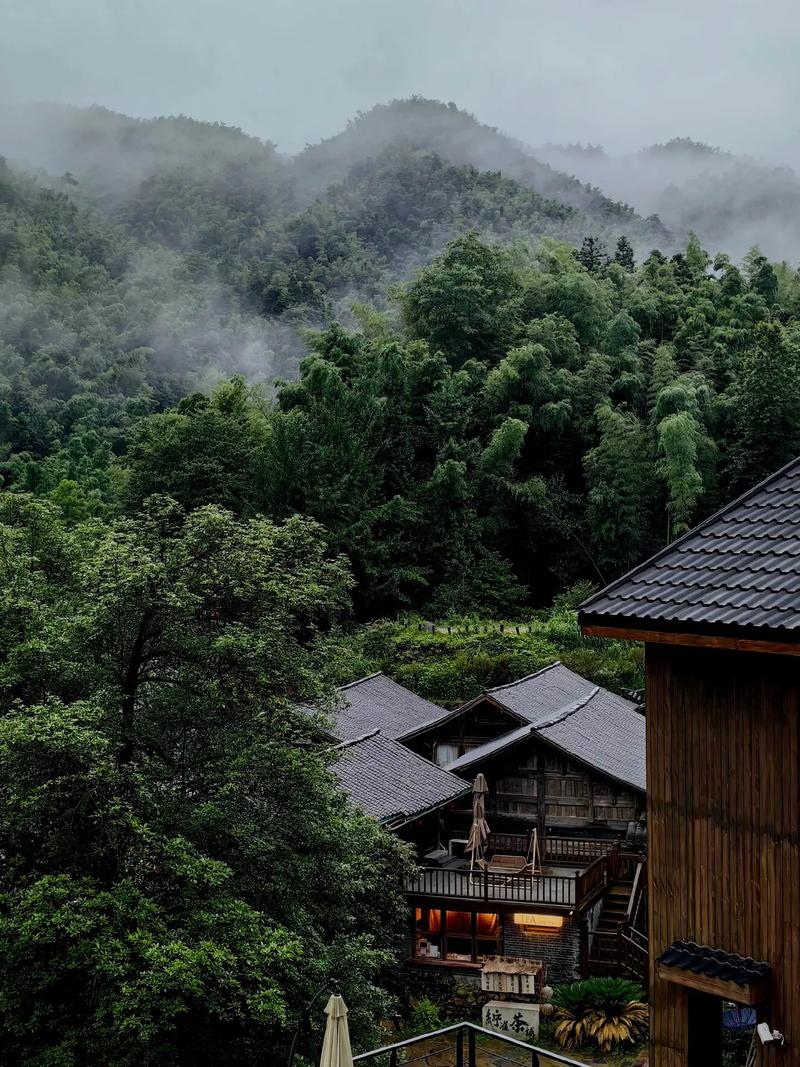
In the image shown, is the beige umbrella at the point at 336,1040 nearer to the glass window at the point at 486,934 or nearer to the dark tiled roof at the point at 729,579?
the dark tiled roof at the point at 729,579

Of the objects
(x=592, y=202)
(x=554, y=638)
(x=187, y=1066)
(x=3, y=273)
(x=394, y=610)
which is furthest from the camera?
(x=592, y=202)

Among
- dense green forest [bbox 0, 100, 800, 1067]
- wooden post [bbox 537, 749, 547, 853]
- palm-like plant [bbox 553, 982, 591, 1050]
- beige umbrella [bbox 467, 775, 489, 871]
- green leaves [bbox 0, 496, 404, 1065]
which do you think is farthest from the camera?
wooden post [bbox 537, 749, 547, 853]

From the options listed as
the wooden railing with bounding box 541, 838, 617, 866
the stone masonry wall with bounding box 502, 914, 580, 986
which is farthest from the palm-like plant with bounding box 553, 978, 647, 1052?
the wooden railing with bounding box 541, 838, 617, 866

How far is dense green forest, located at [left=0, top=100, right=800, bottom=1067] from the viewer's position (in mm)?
11031

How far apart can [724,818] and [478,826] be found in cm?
1309

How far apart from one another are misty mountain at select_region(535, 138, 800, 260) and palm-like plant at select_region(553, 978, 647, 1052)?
230ft

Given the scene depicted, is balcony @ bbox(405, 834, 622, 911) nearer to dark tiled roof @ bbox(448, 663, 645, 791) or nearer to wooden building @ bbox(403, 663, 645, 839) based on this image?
wooden building @ bbox(403, 663, 645, 839)

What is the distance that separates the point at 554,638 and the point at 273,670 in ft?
66.7

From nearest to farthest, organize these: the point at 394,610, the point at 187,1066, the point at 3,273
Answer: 1. the point at 187,1066
2. the point at 394,610
3. the point at 3,273

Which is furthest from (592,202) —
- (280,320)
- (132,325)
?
(132,325)

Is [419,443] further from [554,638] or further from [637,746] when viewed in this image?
[637,746]

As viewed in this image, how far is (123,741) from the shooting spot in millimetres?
11891

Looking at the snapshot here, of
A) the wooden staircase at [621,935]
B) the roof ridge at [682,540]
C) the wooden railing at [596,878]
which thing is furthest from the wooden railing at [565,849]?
the roof ridge at [682,540]

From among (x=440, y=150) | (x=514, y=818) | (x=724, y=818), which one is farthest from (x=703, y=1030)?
(x=440, y=150)
